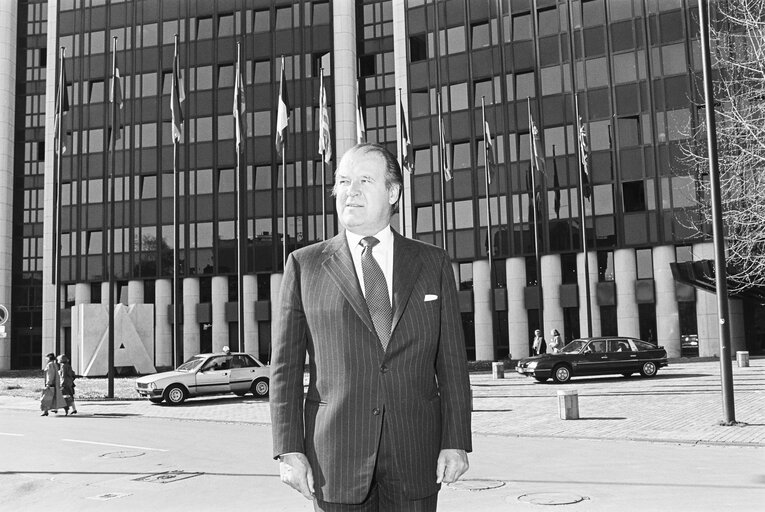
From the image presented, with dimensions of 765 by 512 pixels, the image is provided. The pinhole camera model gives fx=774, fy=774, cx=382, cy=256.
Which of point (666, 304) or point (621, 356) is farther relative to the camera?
point (666, 304)

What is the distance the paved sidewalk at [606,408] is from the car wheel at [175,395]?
1.01 feet

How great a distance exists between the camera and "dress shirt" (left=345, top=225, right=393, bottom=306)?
3.21 m

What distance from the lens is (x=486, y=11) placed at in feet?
151

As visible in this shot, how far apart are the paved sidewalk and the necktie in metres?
10.5

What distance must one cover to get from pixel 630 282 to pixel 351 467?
40145 millimetres

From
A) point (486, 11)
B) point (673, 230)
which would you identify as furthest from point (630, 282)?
point (486, 11)

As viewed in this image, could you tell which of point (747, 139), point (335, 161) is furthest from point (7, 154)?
point (747, 139)

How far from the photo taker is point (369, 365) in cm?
302

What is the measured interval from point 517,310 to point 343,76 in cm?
1896

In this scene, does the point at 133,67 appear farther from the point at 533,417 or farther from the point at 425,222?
the point at 533,417

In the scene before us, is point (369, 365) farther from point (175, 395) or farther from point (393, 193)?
point (175, 395)

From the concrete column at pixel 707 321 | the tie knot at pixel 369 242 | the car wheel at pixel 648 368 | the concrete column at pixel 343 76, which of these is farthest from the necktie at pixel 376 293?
the concrete column at pixel 343 76

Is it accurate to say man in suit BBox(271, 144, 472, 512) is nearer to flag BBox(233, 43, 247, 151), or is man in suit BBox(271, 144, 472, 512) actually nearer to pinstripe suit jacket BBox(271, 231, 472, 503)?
pinstripe suit jacket BBox(271, 231, 472, 503)

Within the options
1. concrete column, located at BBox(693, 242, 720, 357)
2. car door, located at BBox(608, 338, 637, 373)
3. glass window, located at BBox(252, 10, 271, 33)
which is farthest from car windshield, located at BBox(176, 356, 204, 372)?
glass window, located at BBox(252, 10, 271, 33)
